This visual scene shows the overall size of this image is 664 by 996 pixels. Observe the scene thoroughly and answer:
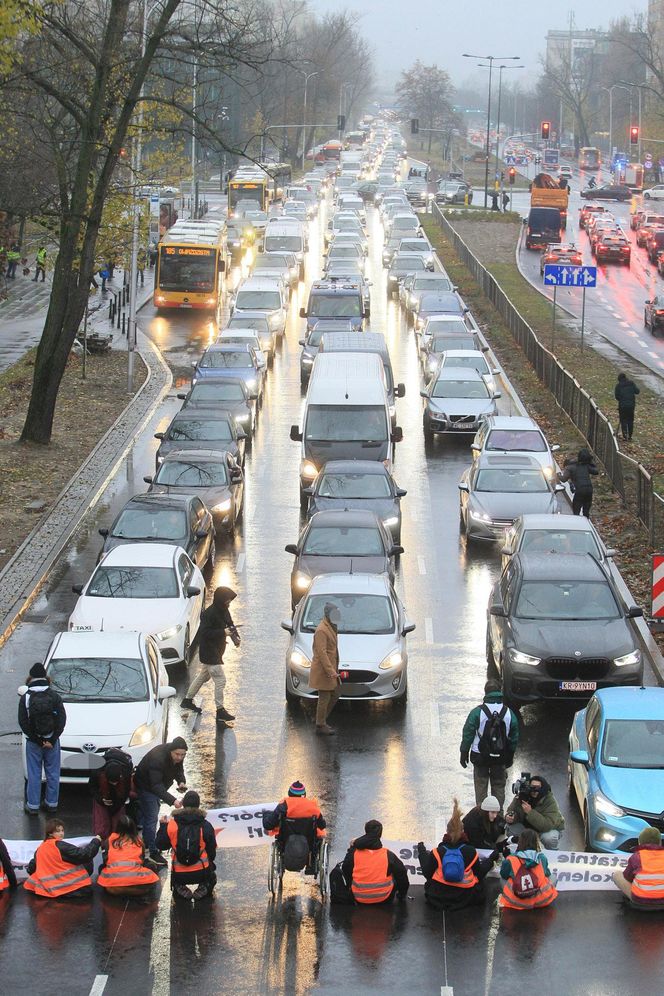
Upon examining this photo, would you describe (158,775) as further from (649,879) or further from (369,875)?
(649,879)

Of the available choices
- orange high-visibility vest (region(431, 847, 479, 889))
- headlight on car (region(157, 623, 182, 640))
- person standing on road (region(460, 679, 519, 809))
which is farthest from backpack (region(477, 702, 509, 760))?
headlight on car (region(157, 623, 182, 640))

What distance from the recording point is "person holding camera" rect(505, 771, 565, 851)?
1355 centimetres

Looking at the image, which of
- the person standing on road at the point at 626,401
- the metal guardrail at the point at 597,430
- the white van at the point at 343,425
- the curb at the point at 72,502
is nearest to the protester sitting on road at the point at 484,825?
the curb at the point at 72,502

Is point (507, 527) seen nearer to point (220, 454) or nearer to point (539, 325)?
point (220, 454)


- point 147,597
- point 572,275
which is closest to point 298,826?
point 147,597

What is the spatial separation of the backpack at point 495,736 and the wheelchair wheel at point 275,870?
2624 mm

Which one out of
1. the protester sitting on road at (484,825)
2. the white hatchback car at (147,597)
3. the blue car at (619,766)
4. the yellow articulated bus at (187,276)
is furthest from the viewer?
the yellow articulated bus at (187,276)

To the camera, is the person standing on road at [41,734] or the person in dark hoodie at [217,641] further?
the person in dark hoodie at [217,641]

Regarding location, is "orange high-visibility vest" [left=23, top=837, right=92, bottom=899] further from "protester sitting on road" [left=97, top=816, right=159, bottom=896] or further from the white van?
the white van

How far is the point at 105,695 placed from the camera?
16047 mm

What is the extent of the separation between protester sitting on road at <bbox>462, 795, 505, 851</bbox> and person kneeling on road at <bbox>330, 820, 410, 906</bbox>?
817 mm

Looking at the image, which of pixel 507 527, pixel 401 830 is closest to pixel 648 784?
pixel 401 830

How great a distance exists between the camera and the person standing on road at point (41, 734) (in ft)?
47.6

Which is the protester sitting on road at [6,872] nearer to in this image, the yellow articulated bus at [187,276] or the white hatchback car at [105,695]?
the white hatchback car at [105,695]
